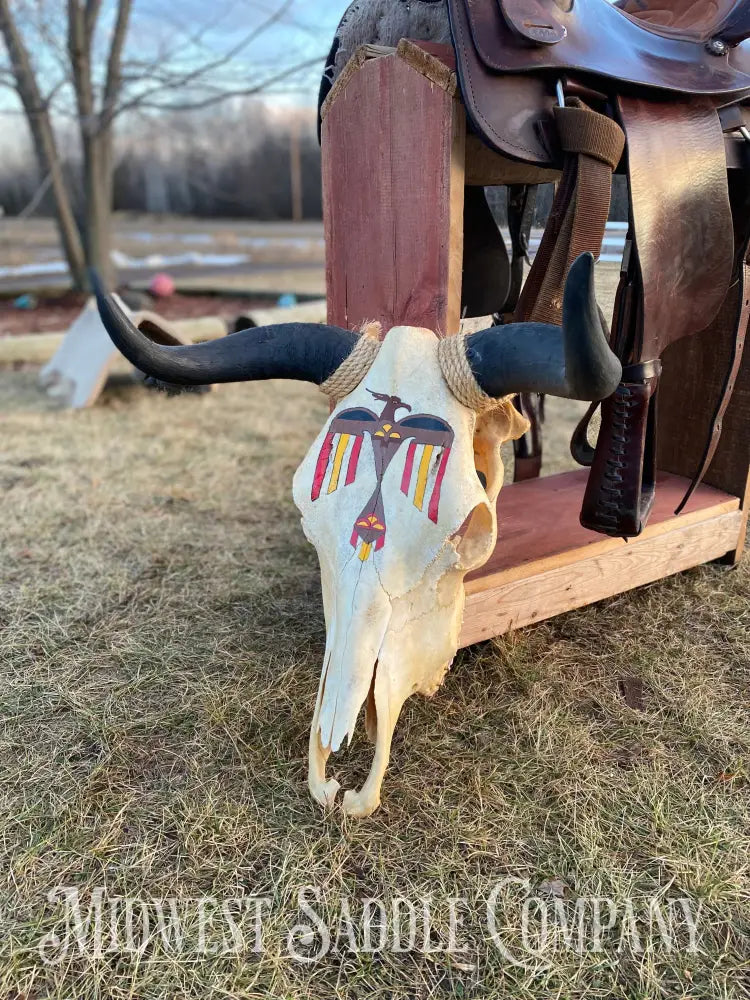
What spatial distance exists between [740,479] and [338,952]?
83.8 inches

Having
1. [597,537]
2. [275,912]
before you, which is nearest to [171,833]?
[275,912]

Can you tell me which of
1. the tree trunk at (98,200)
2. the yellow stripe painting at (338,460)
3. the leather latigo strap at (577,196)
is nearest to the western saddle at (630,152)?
the leather latigo strap at (577,196)

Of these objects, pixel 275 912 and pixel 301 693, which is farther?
pixel 301 693

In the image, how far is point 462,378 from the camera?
1402mm

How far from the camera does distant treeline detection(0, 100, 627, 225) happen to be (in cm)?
1872

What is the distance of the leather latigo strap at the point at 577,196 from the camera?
1.64 meters

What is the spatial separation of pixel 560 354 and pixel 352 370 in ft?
1.45

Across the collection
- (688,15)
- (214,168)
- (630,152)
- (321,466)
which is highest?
(688,15)

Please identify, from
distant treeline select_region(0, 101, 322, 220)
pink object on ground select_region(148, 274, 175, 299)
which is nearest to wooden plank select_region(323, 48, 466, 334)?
pink object on ground select_region(148, 274, 175, 299)

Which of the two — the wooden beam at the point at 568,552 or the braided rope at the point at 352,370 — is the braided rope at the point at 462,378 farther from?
the wooden beam at the point at 568,552

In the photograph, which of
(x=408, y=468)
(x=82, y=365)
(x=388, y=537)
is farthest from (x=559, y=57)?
(x=82, y=365)

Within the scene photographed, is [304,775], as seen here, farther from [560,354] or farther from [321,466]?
[560,354]

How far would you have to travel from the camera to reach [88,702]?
76.9 inches

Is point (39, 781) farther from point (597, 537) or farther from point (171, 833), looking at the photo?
point (597, 537)
